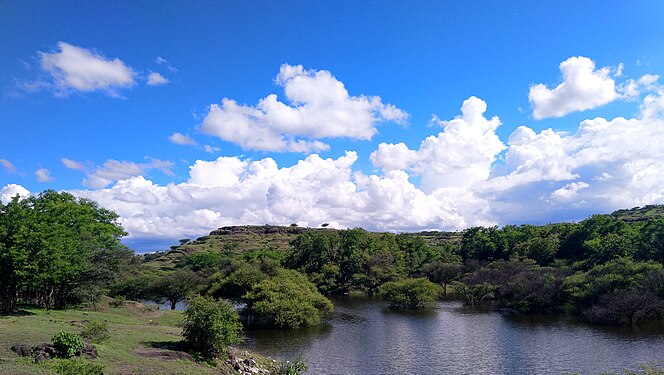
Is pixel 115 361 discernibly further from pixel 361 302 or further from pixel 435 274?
pixel 435 274

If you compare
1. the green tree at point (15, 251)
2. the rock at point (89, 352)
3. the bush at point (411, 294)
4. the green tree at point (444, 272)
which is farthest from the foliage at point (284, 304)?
the green tree at point (444, 272)

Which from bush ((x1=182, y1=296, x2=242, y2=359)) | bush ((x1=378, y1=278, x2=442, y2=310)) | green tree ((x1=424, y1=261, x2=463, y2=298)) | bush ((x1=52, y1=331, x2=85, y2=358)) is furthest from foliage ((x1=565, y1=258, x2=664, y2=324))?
bush ((x1=52, y1=331, x2=85, y2=358))

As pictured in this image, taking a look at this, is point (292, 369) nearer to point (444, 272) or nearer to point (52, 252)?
point (52, 252)

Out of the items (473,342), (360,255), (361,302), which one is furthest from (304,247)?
(473,342)

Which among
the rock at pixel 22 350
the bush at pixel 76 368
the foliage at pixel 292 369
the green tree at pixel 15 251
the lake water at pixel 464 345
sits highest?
the green tree at pixel 15 251

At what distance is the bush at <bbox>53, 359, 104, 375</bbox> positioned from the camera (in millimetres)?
23519

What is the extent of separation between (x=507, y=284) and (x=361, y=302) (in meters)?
33.1

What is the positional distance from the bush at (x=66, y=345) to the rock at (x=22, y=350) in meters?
1.43

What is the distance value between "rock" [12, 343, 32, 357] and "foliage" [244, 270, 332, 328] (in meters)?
39.8

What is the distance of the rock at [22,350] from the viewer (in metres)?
26.1

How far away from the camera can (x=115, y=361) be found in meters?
29.5

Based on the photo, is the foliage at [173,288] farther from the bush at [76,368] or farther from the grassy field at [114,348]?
the bush at [76,368]

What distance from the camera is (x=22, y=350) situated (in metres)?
26.3

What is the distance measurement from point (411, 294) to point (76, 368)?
69870mm
